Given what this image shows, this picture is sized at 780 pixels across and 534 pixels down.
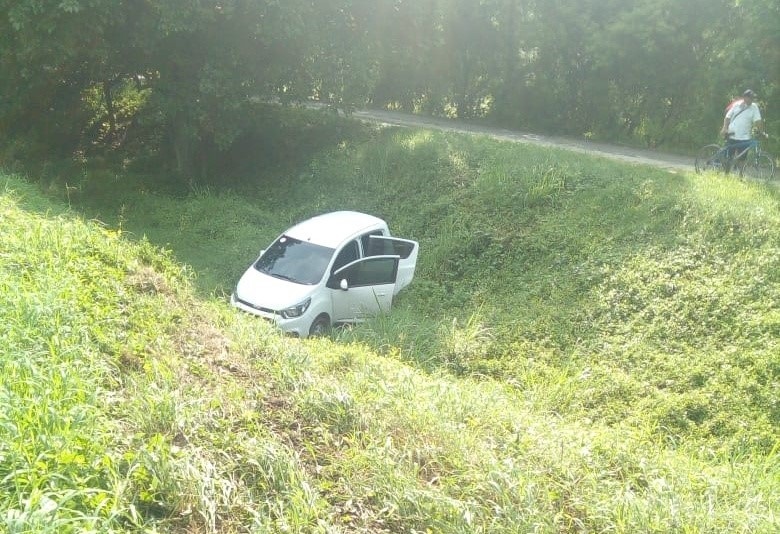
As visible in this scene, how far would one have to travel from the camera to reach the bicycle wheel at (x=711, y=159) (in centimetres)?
1300

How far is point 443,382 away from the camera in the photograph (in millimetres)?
6461

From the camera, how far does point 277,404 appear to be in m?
4.74

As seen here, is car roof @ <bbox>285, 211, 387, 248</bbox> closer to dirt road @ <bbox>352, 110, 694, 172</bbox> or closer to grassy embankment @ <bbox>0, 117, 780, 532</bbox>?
grassy embankment @ <bbox>0, 117, 780, 532</bbox>

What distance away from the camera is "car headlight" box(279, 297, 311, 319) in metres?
9.01

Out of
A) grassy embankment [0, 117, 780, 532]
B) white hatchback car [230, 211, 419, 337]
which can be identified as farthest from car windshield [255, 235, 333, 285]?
grassy embankment [0, 117, 780, 532]

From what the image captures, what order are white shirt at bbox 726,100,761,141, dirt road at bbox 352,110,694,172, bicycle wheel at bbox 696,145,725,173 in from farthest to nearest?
dirt road at bbox 352,110,694,172
bicycle wheel at bbox 696,145,725,173
white shirt at bbox 726,100,761,141

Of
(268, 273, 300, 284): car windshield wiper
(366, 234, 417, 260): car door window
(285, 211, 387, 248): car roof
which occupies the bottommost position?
(268, 273, 300, 284): car windshield wiper

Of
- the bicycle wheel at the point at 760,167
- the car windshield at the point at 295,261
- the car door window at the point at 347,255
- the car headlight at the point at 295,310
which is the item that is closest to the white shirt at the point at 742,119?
the bicycle wheel at the point at 760,167

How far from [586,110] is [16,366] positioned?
63.5 ft

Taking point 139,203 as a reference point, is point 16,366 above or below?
above

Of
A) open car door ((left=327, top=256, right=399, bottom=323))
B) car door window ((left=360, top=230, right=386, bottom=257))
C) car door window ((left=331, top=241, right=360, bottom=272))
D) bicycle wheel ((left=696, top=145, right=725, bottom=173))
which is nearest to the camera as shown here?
open car door ((left=327, top=256, right=399, bottom=323))

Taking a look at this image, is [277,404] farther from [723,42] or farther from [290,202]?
[723,42]

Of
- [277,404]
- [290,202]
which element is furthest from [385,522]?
[290,202]

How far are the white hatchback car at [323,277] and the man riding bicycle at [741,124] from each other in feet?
23.4
